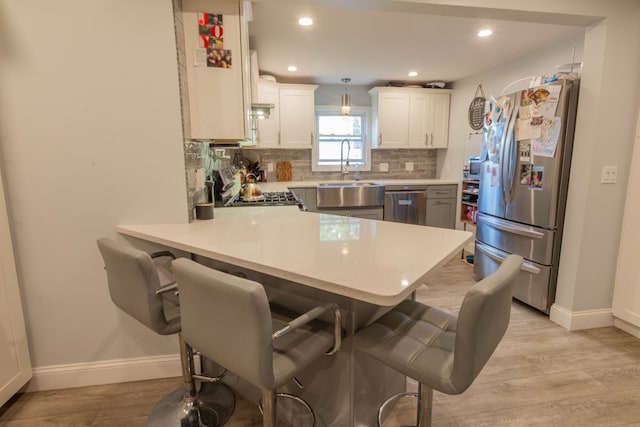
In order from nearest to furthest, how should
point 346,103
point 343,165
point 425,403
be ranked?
point 425,403 < point 346,103 < point 343,165

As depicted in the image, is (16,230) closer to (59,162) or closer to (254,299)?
(59,162)

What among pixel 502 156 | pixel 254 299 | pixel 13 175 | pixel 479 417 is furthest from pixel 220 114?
pixel 502 156

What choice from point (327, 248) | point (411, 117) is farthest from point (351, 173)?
point (327, 248)

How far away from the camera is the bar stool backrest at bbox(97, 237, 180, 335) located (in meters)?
1.23

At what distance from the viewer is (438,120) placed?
477 cm

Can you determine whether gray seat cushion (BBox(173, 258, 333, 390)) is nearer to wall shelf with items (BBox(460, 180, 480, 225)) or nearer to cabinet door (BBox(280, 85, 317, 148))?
wall shelf with items (BBox(460, 180, 480, 225))

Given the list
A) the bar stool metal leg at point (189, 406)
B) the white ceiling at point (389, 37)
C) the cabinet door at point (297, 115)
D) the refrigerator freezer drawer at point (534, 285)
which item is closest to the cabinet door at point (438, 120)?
the white ceiling at point (389, 37)

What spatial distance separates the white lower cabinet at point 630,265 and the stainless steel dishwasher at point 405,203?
2.30 meters

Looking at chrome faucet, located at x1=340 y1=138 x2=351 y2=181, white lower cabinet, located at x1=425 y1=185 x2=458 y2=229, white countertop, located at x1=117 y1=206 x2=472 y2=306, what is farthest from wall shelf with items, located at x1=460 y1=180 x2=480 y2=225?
white countertop, located at x1=117 y1=206 x2=472 y2=306

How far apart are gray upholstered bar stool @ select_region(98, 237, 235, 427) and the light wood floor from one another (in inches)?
3.5

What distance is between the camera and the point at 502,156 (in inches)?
112

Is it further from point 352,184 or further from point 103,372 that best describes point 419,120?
point 103,372

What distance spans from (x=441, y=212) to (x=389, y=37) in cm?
249

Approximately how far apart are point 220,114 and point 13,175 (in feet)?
3.42
